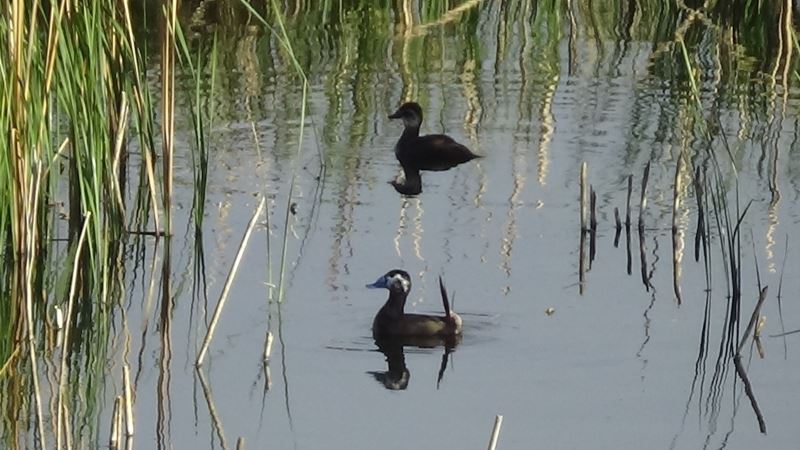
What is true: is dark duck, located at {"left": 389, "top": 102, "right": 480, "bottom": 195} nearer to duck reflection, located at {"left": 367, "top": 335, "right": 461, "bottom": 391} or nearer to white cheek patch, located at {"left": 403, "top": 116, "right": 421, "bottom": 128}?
white cheek patch, located at {"left": 403, "top": 116, "right": 421, "bottom": 128}

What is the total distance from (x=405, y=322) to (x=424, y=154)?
3.02 m

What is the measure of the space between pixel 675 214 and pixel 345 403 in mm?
2226

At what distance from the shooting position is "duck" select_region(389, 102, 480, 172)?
1036 centimetres

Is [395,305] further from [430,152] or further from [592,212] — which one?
[430,152]

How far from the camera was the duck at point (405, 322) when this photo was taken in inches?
292

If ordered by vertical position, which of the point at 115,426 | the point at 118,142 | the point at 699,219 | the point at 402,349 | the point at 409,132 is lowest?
→ the point at 402,349

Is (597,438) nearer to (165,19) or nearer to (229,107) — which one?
(165,19)

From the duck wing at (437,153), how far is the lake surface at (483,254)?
0.27ft

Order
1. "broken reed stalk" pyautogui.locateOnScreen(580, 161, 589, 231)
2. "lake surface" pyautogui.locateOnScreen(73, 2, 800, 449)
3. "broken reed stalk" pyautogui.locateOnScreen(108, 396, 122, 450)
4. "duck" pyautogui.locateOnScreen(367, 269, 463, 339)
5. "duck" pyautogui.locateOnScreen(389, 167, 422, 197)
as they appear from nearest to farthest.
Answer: "broken reed stalk" pyautogui.locateOnScreen(108, 396, 122, 450) < "lake surface" pyautogui.locateOnScreen(73, 2, 800, 449) < "duck" pyautogui.locateOnScreen(367, 269, 463, 339) < "broken reed stalk" pyautogui.locateOnScreen(580, 161, 589, 231) < "duck" pyautogui.locateOnScreen(389, 167, 422, 197)

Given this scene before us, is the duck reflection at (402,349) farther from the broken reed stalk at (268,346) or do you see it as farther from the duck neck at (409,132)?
the duck neck at (409,132)

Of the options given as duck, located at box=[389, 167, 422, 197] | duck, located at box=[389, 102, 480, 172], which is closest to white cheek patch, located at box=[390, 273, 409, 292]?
duck, located at box=[389, 167, 422, 197]

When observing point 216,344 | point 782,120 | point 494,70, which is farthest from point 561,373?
point 494,70

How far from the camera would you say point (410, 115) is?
1105 cm

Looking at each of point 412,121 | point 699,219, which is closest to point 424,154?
point 412,121
